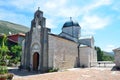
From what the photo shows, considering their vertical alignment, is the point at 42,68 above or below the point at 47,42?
below

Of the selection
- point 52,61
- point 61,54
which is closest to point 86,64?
point 61,54

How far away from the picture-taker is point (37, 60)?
26.8m

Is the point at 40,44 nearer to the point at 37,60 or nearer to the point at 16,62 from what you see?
the point at 37,60

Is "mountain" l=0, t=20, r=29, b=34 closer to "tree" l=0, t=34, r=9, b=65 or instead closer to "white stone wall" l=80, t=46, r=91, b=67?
"white stone wall" l=80, t=46, r=91, b=67

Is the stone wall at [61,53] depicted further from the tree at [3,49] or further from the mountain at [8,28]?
the mountain at [8,28]

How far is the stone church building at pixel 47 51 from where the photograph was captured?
24594mm

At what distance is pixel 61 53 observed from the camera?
1019 inches

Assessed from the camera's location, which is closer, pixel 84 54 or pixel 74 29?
pixel 84 54

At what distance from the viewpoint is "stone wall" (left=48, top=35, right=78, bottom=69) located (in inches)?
958

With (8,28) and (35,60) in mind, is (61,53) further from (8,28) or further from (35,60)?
(8,28)

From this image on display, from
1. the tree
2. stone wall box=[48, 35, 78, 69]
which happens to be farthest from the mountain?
the tree

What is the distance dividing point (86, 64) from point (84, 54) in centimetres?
181

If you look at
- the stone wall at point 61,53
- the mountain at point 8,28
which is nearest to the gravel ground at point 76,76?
the stone wall at point 61,53

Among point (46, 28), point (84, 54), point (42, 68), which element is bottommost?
point (42, 68)
